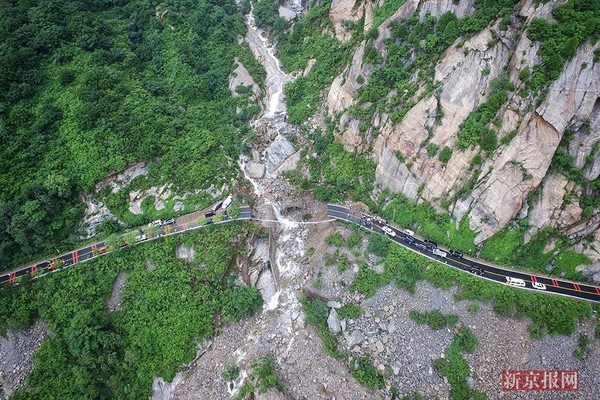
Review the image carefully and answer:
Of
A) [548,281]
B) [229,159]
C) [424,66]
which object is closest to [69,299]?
[229,159]

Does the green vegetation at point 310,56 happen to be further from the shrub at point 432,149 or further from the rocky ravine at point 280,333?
the shrub at point 432,149

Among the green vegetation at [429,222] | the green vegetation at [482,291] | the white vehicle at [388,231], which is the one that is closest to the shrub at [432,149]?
the green vegetation at [429,222]

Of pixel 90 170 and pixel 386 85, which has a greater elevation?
pixel 386 85

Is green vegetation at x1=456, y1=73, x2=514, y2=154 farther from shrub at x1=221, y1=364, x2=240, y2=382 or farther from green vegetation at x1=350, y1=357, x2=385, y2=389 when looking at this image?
shrub at x1=221, y1=364, x2=240, y2=382

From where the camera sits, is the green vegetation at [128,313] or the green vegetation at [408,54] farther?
the green vegetation at [408,54]

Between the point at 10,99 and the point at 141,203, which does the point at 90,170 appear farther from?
the point at 10,99
